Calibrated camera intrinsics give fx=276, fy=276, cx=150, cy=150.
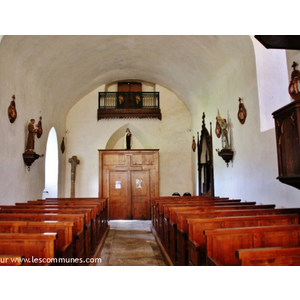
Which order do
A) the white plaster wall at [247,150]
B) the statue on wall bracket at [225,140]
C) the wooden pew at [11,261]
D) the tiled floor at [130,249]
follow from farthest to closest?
the statue on wall bracket at [225,140]
the white plaster wall at [247,150]
the tiled floor at [130,249]
the wooden pew at [11,261]

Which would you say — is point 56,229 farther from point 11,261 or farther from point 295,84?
point 295,84

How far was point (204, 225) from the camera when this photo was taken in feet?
10.3

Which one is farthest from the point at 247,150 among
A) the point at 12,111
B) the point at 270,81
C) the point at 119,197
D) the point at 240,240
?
the point at 119,197

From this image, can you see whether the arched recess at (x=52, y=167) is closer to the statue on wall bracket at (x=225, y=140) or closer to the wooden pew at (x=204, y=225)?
the statue on wall bracket at (x=225, y=140)

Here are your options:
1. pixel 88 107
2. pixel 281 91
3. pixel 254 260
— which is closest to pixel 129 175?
pixel 88 107

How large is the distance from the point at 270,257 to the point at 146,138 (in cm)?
946

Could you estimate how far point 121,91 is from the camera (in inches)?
452

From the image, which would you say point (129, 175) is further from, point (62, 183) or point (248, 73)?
point (248, 73)

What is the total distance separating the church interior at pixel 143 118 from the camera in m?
5.39

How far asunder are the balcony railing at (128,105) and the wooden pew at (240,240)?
872 centimetres

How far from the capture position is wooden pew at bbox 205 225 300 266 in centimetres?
252

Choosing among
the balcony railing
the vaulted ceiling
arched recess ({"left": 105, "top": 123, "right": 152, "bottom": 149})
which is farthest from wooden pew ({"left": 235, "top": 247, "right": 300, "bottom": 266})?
the balcony railing

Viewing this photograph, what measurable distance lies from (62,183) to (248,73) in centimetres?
753

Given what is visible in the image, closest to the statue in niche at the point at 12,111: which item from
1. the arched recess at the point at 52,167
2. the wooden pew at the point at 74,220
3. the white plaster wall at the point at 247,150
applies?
the wooden pew at the point at 74,220
